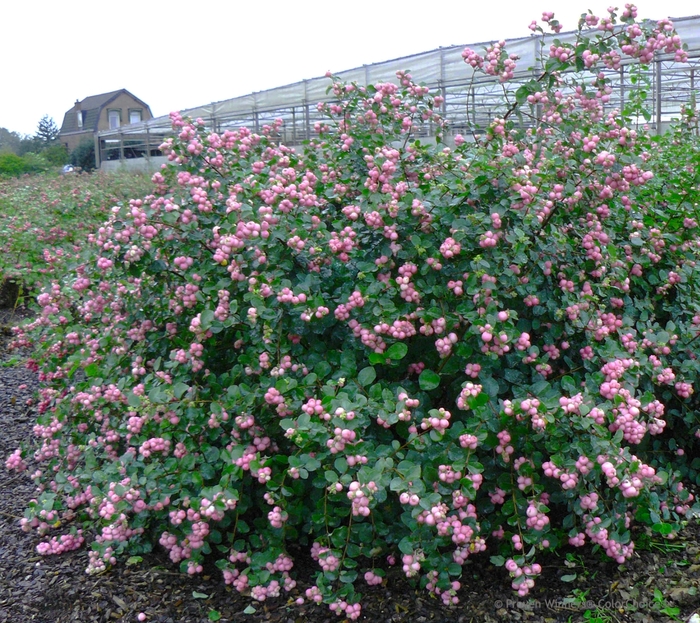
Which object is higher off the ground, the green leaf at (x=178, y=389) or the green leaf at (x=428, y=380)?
the green leaf at (x=428, y=380)

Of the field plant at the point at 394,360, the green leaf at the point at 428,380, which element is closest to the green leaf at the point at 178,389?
the field plant at the point at 394,360

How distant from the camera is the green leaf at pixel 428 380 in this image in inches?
89.3

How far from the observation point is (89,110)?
62.9 metres

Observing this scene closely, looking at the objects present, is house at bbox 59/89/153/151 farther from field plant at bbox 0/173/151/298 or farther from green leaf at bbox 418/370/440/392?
green leaf at bbox 418/370/440/392

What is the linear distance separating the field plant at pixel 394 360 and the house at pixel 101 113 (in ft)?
204

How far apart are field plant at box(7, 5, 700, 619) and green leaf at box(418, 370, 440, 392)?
0.03ft

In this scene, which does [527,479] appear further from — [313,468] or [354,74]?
[354,74]

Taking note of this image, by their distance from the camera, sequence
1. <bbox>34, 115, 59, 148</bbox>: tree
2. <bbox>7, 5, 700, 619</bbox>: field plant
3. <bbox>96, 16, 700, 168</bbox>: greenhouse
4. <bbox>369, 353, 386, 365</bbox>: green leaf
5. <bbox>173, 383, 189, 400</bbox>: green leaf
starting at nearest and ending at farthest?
<bbox>7, 5, 700, 619</bbox>: field plant
<bbox>369, 353, 386, 365</bbox>: green leaf
<bbox>173, 383, 189, 400</bbox>: green leaf
<bbox>96, 16, 700, 168</bbox>: greenhouse
<bbox>34, 115, 59, 148</bbox>: tree

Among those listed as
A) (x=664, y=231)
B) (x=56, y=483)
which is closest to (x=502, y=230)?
(x=664, y=231)

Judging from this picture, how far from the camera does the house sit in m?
61.0

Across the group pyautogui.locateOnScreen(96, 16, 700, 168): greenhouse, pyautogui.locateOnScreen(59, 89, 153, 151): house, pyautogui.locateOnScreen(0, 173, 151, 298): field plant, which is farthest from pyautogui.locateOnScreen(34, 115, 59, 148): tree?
pyautogui.locateOnScreen(0, 173, 151, 298): field plant

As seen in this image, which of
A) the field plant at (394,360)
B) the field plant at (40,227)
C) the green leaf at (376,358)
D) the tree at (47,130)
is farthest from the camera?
the tree at (47,130)

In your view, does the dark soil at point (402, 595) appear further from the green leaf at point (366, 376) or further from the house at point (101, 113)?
the house at point (101, 113)

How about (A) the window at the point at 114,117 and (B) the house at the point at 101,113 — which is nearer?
(B) the house at the point at 101,113
